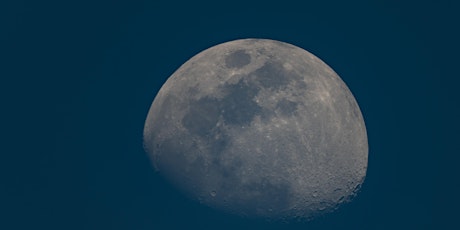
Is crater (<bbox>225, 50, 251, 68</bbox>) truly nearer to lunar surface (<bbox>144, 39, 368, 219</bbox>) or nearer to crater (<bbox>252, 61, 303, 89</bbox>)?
lunar surface (<bbox>144, 39, 368, 219</bbox>)

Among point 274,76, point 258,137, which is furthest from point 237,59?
point 258,137

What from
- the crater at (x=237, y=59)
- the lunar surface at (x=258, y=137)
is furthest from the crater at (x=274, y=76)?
the crater at (x=237, y=59)

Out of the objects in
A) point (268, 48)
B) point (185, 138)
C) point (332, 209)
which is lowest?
point (332, 209)

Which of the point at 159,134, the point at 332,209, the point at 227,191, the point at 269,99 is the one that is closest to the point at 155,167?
the point at 159,134

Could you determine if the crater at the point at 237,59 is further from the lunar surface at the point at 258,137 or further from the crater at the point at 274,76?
the crater at the point at 274,76

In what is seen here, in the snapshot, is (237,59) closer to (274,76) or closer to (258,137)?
(274,76)

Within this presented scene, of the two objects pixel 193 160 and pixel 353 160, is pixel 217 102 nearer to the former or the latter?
pixel 193 160
